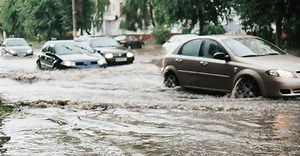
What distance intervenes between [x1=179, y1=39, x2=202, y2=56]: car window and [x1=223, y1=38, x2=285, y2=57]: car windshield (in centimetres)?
76

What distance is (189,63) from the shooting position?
500 inches

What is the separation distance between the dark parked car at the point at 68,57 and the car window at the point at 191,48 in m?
7.62

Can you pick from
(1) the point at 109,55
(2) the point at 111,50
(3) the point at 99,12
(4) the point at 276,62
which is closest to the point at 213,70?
(4) the point at 276,62

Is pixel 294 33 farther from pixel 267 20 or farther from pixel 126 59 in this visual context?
pixel 126 59

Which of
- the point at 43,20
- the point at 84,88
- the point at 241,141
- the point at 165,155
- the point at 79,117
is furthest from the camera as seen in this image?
the point at 43,20

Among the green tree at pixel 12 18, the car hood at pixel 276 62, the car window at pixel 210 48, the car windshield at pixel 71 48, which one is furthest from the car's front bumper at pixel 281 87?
the green tree at pixel 12 18

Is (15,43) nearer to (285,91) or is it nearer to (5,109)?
(5,109)

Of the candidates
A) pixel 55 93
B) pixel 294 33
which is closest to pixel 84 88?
pixel 55 93

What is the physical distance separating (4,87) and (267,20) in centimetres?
1187

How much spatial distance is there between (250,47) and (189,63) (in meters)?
1.47

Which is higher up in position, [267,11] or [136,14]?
[136,14]

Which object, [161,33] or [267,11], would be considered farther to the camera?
[161,33]

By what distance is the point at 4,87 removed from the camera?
52.4ft

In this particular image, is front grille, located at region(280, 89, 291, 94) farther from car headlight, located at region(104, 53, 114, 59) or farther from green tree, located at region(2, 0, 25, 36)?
green tree, located at region(2, 0, 25, 36)
